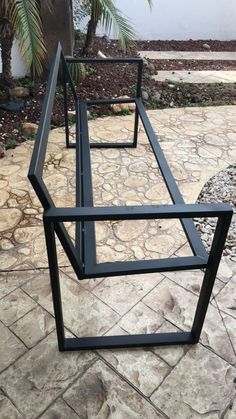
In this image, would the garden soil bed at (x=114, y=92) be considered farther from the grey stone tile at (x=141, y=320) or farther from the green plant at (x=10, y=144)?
the grey stone tile at (x=141, y=320)

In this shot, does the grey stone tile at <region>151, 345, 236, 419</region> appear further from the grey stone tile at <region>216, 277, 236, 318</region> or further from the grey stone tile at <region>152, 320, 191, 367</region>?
the grey stone tile at <region>216, 277, 236, 318</region>

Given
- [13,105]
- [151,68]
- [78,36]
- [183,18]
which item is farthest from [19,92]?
[183,18]

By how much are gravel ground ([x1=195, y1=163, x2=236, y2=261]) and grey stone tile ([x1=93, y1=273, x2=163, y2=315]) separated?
0.55 m

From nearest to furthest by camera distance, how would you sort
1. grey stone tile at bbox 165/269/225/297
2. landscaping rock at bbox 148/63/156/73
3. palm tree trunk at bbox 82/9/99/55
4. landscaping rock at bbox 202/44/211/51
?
grey stone tile at bbox 165/269/225/297
palm tree trunk at bbox 82/9/99/55
landscaping rock at bbox 148/63/156/73
landscaping rock at bbox 202/44/211/51

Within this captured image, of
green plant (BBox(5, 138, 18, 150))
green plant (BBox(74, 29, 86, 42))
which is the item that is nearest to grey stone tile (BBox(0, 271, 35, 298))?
green plant (BBox(5, 138, 18, 150))

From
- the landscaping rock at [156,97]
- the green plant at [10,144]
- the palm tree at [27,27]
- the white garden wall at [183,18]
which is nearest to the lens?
the palm tree at [27,27]

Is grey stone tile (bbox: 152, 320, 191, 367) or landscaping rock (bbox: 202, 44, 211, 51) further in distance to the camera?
landscaping rock (bbox: 202, 44, 211, 51)

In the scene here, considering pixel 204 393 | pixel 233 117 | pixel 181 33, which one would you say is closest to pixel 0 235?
pixel 204 393

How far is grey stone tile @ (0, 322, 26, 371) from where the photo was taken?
65.1 inches

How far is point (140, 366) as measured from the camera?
1.66 meters

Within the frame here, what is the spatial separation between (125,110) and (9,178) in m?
1.75

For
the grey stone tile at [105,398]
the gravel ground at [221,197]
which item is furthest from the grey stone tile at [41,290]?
the gravel ground at [221,197]

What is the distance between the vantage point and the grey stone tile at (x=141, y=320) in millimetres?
1821

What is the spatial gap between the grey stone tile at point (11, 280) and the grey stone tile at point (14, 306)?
4cm
